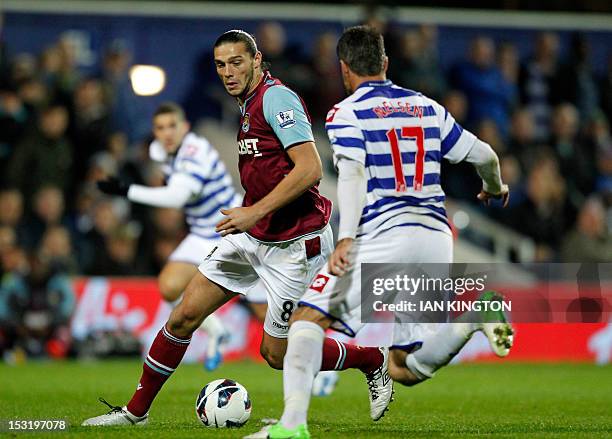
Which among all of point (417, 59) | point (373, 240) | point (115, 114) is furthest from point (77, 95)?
point (373, 240)

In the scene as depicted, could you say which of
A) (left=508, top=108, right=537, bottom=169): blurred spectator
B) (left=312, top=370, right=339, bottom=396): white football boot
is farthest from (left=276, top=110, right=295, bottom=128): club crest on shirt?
(left=508, top=108, right=537, bottom=169): blurred spectator

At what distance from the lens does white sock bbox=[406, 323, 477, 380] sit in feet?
19.3

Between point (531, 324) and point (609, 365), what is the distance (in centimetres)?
122

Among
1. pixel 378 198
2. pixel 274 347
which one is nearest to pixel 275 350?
pixel 274 347

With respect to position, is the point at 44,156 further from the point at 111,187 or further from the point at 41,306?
the point at 111,187

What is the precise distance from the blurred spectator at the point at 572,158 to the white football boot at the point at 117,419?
35.9 ft

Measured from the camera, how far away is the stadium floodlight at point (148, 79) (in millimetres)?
15930

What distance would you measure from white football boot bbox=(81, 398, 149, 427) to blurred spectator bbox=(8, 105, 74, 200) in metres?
8.27

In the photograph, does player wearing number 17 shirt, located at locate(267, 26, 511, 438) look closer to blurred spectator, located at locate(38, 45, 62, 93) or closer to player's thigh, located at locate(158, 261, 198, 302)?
player's thigh, located at locate(158, 261, 198, 302)

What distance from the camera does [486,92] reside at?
16.5m

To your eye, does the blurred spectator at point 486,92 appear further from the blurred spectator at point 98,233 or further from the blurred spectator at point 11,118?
the blurred spectator at point 11,118

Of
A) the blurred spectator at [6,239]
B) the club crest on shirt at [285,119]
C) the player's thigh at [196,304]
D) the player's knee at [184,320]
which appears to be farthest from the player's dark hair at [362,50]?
the blurred spectator at [6,239]

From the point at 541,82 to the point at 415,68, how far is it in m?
2.71

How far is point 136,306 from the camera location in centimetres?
1423
